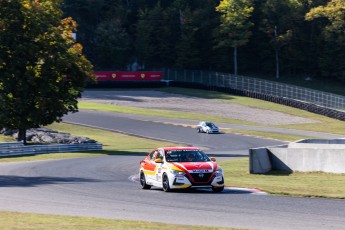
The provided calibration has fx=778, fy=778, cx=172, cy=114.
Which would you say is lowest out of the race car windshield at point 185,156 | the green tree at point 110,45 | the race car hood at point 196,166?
the race car hood at point 196,166

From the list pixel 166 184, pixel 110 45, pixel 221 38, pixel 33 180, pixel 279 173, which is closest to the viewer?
pixel 166 184

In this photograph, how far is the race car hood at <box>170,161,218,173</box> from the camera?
25.3 metres

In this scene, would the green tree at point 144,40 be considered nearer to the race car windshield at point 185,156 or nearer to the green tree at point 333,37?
the green tree at point 333,37

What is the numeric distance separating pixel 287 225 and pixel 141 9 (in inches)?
4590

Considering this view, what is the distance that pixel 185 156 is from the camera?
26.7 m

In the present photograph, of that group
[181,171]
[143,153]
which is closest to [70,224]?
[181,171]

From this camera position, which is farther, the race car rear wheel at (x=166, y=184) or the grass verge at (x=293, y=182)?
the race car rear wheel at (x=166, y=184)

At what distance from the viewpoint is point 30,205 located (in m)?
21.0

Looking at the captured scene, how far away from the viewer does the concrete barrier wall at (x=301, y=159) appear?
1275 inches

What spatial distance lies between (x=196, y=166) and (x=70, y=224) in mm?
9117

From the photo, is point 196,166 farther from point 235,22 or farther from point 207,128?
point 235,22

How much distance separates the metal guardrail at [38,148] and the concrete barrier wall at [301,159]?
2026cm

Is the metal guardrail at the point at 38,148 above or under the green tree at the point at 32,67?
under

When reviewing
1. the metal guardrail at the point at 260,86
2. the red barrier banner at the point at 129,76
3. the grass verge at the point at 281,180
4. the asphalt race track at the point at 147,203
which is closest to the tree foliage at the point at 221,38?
the metal guardrail at the point at 260,86
